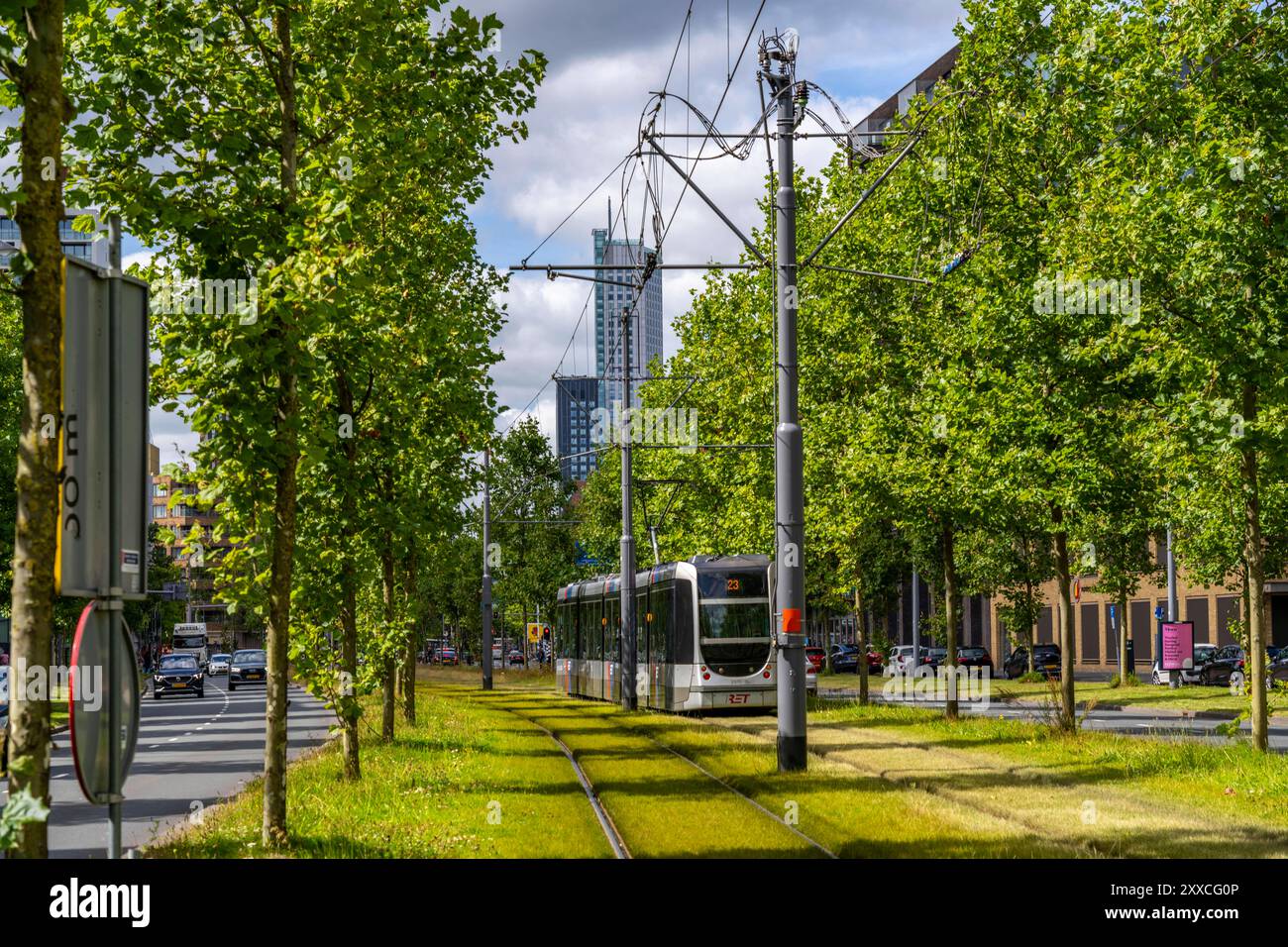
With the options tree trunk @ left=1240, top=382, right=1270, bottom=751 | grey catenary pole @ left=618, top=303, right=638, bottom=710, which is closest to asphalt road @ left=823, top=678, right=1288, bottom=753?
tree trunk @ left=1240, top=382, right=1270, bottom=751

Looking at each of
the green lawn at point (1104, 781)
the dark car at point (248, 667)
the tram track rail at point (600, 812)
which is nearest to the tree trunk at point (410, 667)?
the tram track rail at point (600, 812)

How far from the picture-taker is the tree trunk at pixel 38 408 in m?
6.07

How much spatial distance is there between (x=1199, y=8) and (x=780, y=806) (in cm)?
1064

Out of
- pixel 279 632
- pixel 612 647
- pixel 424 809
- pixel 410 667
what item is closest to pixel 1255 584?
pixel 424 809

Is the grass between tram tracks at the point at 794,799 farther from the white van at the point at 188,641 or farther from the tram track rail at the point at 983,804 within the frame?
the white van at the point at 188,641

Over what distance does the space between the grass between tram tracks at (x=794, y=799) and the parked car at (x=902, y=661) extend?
106 ft

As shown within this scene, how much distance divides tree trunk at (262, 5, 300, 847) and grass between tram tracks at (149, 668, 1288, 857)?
436mm

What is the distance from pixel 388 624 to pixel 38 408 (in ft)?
47.3

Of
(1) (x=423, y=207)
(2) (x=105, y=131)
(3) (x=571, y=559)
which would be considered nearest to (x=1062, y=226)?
(1) (x=423, y=207)

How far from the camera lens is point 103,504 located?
18.3 ft

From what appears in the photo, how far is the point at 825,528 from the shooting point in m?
29.6

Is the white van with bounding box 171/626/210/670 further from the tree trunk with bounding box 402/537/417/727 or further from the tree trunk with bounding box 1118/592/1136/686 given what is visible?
the tree trunk with bounding box 402/537/417/727

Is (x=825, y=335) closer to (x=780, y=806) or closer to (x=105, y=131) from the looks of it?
(x=780, y=806)

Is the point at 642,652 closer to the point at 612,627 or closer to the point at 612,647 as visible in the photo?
the point at 612,627
